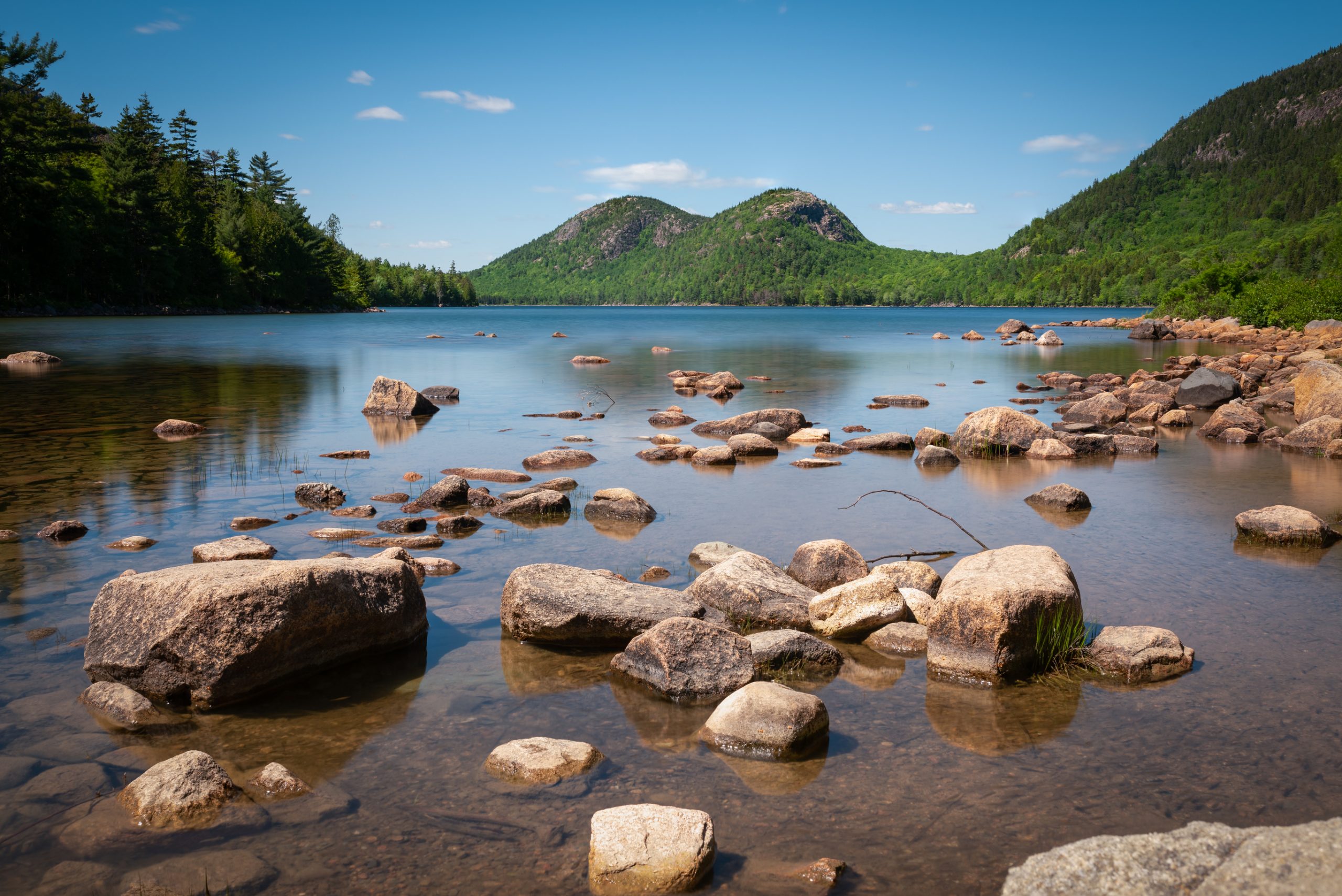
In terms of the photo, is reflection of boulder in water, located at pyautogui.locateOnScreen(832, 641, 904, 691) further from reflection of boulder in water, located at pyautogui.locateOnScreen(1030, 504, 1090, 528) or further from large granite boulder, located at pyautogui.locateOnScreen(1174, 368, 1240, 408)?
large granite boulder, located at pyautogui.locateOnScreen(1174, 368, 1240, 408)

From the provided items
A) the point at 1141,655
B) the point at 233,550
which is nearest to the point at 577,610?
the point at 233,550

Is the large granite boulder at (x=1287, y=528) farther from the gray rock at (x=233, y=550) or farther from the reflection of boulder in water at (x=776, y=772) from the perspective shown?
the gray rock at (x=233, y=550)

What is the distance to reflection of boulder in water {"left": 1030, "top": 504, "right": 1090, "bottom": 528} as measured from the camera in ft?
40.0

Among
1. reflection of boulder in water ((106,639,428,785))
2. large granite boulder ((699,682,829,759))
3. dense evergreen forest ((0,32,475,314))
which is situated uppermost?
dense evergreen forest ((0,32,475,314))

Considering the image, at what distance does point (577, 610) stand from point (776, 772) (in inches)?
104

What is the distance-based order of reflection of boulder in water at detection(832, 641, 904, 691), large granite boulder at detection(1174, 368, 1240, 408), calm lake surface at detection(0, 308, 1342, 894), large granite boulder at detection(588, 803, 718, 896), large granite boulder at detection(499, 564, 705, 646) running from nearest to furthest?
large granite boulder at detection(588, 803, 718, 896)
calm lake surface at detection(0, 308, 1342, 894)
reflection of boulder in water at detection(832, 641, 904, 691)
large granite boulder at detection(499, 564, 705, 646)
large granite boulder at detection(1174, 368, 1240, 408)

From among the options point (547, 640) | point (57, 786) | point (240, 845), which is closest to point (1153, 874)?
point (240, 845)

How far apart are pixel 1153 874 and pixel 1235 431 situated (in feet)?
65.1

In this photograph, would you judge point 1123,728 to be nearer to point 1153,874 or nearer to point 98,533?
point 1153,874

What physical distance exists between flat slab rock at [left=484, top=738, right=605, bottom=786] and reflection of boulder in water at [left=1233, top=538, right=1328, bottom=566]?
30.3 feet

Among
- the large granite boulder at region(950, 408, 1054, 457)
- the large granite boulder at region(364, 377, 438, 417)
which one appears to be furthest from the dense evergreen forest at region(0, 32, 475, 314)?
the large granite boulder at region(950, 408, 1054, 457)

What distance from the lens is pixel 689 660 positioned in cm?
673

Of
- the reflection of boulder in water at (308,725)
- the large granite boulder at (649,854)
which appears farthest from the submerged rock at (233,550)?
the large granite boulder at (649,854)

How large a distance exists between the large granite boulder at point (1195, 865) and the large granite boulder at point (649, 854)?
5.09 feet
